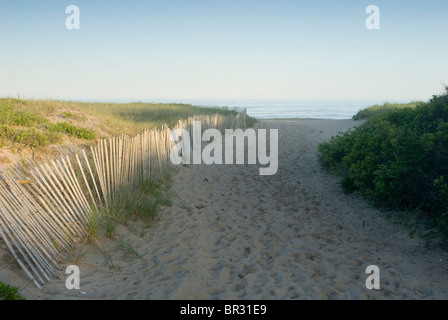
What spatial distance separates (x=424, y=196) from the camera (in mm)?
4734

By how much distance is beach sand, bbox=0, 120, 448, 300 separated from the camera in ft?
10.6

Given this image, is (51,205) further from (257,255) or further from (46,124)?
(46,124)

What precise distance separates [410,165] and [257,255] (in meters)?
2.70

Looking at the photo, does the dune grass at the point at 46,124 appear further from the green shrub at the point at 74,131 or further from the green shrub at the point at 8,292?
the green shrub at the point at 8,292

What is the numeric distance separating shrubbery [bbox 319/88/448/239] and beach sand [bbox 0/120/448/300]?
357 millimetres

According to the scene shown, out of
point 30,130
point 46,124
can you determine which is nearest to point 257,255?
point 30,130

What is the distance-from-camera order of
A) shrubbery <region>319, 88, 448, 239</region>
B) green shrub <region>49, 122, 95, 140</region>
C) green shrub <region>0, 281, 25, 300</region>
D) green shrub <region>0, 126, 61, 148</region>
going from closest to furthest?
green shrub <region>0, 281, 25, 300</region>
shrubbery <region>319, 88, 448, 239</region>
green shrub <region>0, 126, 61, 148</region>
green shrub <region>49, 122, 95, 140</region>

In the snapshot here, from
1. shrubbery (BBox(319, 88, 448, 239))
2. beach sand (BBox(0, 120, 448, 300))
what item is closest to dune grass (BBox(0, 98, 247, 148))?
beach sand (BBox(0, 120, 448, 300))

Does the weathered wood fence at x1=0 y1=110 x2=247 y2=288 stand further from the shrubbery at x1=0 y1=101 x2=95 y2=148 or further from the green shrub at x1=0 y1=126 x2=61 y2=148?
the shrubbery at x1=0 y1=101 x2=95 y2=148

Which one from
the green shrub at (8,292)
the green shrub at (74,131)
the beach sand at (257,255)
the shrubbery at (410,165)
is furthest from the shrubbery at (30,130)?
the shrubbery at (410,165)

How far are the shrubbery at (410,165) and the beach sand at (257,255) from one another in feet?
1.17
